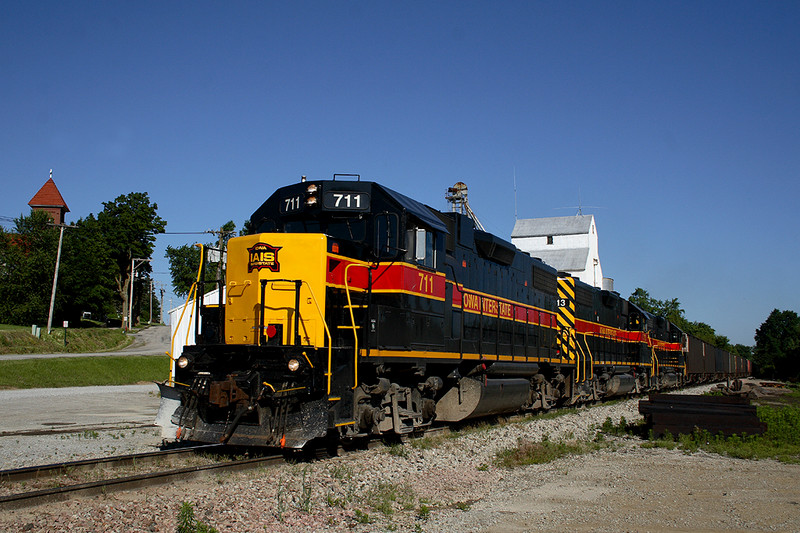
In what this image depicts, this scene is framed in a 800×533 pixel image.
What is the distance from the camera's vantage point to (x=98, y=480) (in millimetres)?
6320

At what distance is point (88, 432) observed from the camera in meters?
10.6

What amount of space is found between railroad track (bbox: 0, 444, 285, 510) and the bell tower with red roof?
242 feet

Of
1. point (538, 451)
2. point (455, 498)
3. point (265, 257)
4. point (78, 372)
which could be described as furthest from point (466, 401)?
point (78, 372)

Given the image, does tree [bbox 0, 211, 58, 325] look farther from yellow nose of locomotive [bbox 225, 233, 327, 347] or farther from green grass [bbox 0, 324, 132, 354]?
yellow nose of locomotive [bbox 225, 233, 327, 347]

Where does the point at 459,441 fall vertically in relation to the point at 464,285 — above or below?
below

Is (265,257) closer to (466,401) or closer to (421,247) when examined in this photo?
(421,247)

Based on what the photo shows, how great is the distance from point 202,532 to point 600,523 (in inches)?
129

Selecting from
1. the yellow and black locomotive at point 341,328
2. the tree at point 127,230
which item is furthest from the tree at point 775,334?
the yellow and black locomotive at point 341,328

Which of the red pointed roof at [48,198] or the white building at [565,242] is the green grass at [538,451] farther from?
the red pointed roof at [48,198]

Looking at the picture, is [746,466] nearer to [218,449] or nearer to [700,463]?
[700,463]

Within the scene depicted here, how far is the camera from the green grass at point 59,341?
33.5 m

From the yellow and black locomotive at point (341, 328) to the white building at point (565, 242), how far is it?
128 feet

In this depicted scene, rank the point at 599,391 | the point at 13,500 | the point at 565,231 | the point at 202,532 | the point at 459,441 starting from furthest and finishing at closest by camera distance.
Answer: the point at 565,231
the point at 599,391
the point at 459,441
the point at 13,500
the point at 202,532

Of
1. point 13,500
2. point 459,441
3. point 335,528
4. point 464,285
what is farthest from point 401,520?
point 464,285
